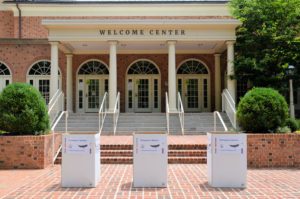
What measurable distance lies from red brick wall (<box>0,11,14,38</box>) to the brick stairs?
1745cm

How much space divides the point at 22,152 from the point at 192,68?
14.3m

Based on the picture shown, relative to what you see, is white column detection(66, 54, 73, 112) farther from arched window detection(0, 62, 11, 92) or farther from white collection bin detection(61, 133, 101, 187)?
white collection bin detection(61, 133, 101, 187)

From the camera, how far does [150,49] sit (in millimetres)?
22594

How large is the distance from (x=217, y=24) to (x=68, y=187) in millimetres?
13011

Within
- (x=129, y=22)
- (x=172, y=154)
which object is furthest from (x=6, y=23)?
(x=172, y=154)

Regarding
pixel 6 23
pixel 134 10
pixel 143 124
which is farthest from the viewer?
pixel 6 23

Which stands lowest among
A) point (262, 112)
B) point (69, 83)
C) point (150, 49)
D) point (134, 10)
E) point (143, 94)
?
point (262, 112)

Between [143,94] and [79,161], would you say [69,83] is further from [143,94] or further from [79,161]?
[79,161]

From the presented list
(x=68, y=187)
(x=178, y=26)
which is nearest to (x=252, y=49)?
(x=178, y=26)

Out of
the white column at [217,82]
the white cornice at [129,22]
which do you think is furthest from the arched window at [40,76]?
the white column at [217,82]

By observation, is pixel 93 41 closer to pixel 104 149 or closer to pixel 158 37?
pixel 158 37

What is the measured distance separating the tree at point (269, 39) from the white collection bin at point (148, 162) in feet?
36.2

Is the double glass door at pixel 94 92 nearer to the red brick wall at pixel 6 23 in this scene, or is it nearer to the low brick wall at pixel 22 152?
the red brick wall at pixel 6 23

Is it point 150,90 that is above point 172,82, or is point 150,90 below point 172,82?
below
